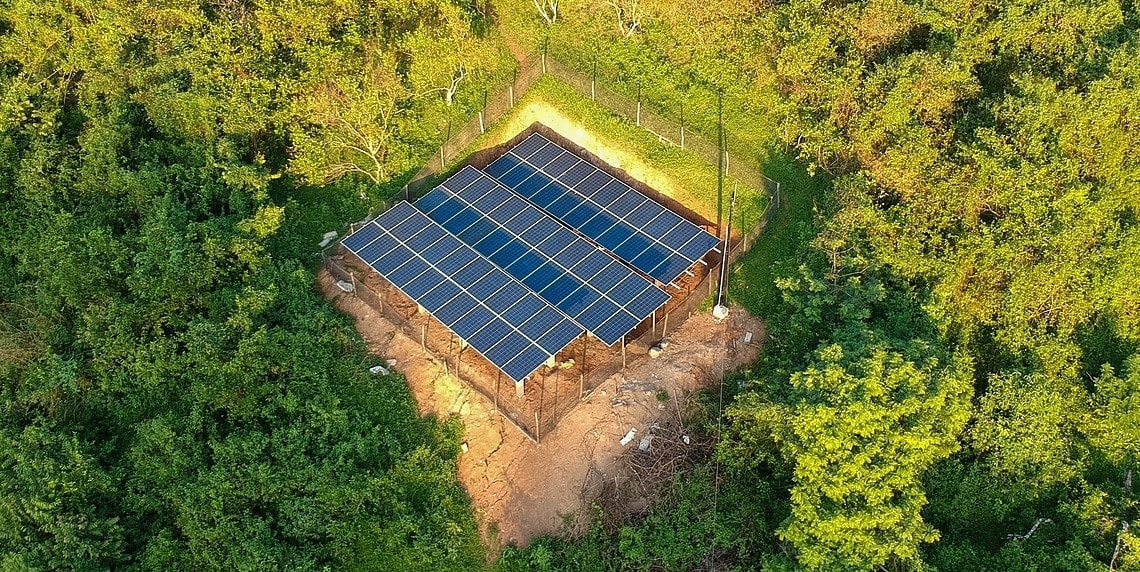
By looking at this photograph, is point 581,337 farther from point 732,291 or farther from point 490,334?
point 732,291

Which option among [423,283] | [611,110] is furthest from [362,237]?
[611,110]

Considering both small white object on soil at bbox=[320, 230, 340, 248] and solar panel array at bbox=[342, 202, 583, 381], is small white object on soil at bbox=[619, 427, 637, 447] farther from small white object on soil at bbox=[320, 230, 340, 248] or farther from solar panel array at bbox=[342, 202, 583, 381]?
small white object on soil at bbox=[320, 230, 340, 248]

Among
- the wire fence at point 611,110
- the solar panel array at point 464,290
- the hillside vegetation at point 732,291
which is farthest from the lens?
the wire fence at point 611,110

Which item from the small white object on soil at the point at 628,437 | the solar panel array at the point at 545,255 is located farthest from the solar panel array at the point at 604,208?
the small white object on soil at the point at 628,437

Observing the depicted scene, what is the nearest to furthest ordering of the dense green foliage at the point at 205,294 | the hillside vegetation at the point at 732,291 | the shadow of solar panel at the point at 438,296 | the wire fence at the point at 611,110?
the hillside vegetation at the point at 732,291 < the dense green foliage at the point at 205,294 < the shadow of solar panel at the point at 438,296 < the wire fence at the point at 611,110

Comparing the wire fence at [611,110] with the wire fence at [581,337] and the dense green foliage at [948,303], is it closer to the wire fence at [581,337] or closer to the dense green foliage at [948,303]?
the wire fence at [581,337]

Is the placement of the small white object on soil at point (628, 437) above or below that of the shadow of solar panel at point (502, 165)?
below

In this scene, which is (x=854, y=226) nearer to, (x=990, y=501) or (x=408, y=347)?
(x=990, y=501)

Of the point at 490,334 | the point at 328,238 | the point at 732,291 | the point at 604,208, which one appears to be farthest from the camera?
the point at 328,238
